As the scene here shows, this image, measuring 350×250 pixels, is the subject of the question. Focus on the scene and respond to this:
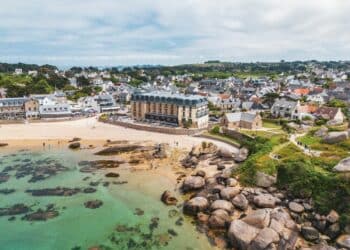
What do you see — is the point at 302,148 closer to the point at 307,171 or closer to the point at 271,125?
the point at 307,171

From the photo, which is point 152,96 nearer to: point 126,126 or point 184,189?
point 126,126

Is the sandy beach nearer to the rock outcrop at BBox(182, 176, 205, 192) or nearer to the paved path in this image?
the paved path

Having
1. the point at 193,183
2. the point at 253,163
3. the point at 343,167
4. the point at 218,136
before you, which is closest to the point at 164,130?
the point at 218,136

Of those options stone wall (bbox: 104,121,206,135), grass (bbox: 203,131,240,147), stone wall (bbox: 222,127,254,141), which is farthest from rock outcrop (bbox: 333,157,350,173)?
stone wall (bbox: 104,121,206,135)

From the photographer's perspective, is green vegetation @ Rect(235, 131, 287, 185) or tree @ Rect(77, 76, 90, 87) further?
tree @ Rect(77, 76, 90, 87)

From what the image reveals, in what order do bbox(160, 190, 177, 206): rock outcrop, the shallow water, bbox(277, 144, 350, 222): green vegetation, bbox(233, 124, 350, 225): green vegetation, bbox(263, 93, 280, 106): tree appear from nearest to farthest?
the shallow water, bbox(277, 144, 350, 222): green vegetation, bbox(233, 124, 350, 225): green vegetation, bbox(160, 190, 177, 206): rock outcrop, bbox(263, 93, 280, 106): tree

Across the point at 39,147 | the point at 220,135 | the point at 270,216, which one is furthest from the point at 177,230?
the point at 39,147
